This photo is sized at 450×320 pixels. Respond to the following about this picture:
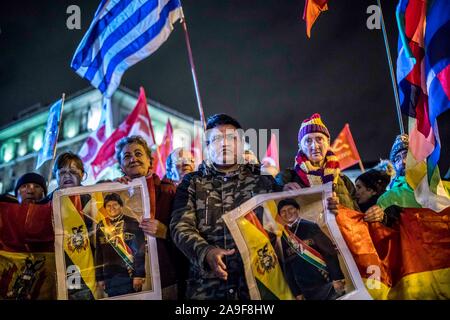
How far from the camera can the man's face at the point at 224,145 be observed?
133 inches

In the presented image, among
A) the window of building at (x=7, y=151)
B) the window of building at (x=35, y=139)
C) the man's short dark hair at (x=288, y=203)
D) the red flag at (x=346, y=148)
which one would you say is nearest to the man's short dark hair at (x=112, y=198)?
the man's short dark hair at (x=288, y=203)

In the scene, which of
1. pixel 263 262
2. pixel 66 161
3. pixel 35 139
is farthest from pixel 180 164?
pixel 35 139

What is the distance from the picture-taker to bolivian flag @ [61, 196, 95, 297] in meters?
3.18

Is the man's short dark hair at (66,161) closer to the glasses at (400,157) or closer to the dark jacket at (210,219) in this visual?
the dark jacket at (210,219)

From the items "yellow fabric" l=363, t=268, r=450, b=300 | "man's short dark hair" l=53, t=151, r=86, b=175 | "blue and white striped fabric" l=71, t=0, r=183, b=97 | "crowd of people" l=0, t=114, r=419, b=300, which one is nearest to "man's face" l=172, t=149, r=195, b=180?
"blue and white striped fabric" l=71, t=0, r=183, b=97

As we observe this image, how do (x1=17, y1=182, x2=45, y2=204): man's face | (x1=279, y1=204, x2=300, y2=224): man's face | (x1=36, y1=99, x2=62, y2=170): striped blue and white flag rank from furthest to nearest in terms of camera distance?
(x1=36, y1=99, x2=62, y2=170): striped blue and white flag, (x1=17, y1=182, x2=45, y2=204): man's face, (x1=279, y1=204, x2=300, y2=224): man's face

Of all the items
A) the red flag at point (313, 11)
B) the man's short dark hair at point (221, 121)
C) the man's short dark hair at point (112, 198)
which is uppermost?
the red flag at point (313, 11)

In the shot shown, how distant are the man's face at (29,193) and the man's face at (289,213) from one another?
9.81 feet

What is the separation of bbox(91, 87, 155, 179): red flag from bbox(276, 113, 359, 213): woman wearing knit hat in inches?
255

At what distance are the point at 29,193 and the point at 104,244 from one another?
1830 mm

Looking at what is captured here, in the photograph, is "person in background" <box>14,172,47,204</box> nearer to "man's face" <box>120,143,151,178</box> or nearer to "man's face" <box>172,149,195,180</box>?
"man's face" <box>120,143,151,178</box>

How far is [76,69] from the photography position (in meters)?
6.68
